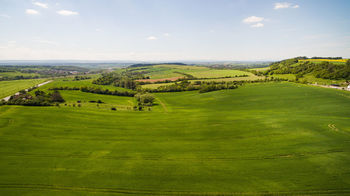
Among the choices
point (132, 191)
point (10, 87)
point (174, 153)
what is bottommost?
point (132, 191)

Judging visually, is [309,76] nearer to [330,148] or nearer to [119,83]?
[330,148]

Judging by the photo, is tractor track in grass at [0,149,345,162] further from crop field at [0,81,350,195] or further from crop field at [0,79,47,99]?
crop field at [0,79,47,99]

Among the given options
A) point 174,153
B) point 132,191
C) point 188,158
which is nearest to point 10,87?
point 174,153

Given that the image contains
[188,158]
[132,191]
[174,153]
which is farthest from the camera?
[174,153]

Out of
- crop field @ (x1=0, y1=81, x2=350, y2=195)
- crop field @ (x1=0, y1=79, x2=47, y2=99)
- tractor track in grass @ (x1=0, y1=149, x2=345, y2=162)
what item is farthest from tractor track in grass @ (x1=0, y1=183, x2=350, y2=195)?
crop field @ (x1=0, y1=79, x2=47, y2=99)

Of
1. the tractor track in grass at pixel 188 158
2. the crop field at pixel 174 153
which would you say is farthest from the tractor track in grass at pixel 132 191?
the tractor track in grass at pixel 188 158

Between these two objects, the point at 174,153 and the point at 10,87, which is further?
the point at 10,87

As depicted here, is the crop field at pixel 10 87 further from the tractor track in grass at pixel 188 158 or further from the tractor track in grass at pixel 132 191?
the tractor track in grass at pixel 132 191

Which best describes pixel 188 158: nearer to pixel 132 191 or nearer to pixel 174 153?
pixel 174 153

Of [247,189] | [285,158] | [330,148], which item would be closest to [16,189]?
[247,189]
